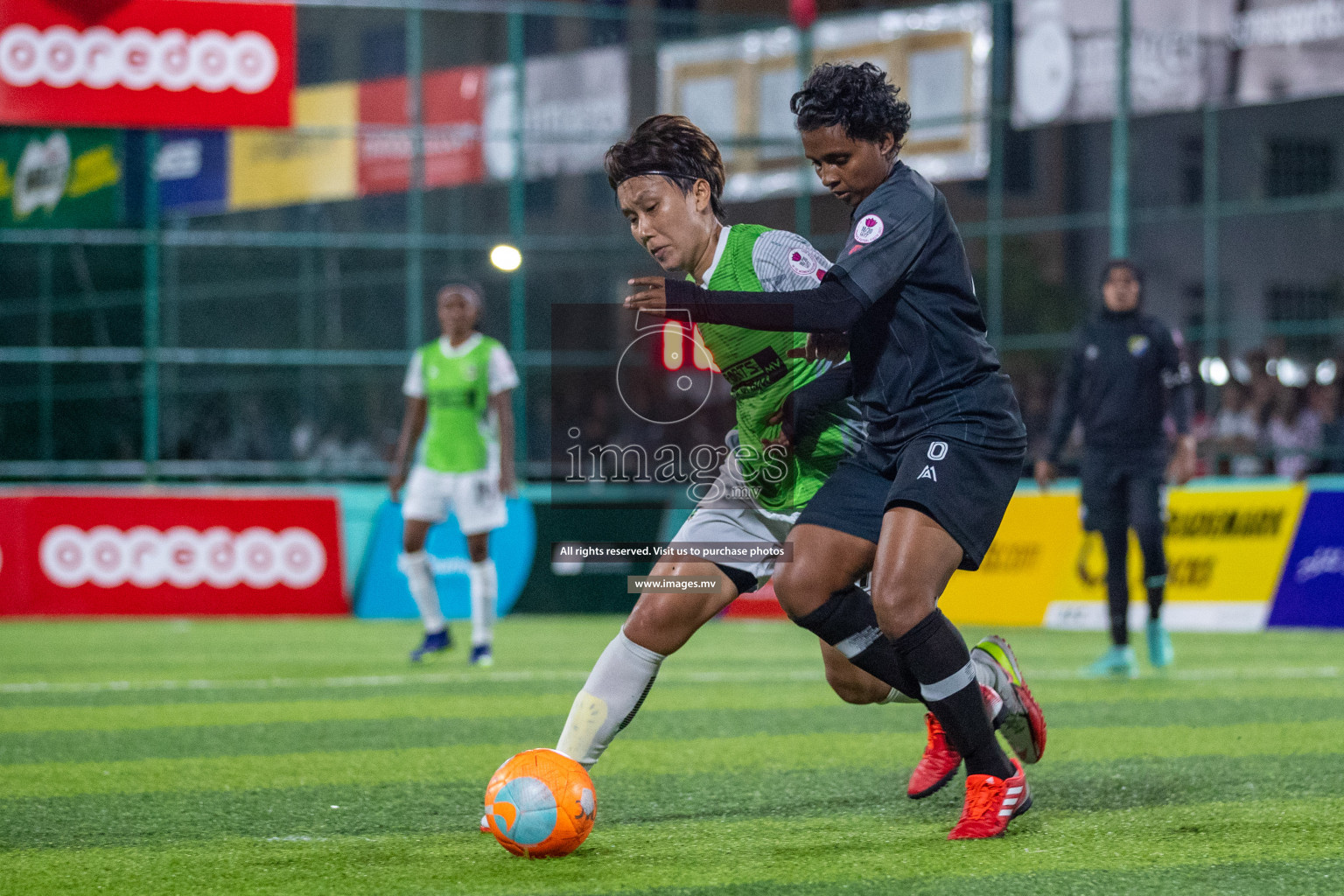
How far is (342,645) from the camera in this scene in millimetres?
11086

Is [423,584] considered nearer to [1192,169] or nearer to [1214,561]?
[1214,561]

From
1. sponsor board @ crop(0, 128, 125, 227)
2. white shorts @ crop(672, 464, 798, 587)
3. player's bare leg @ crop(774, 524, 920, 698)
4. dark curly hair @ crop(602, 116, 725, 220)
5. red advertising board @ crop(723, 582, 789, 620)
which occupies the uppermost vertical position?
sponsor board @ crop(0, 128, 125, 227)

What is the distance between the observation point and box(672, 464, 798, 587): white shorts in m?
4.35

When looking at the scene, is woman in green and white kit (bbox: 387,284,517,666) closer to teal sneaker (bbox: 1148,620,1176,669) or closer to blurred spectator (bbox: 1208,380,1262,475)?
teal sneaker (bbox: 1148,620,1176,669)

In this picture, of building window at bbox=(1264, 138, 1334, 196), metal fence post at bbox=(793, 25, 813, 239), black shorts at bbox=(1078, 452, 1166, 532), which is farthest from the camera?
building window at bbox=(1264, 138, 1334, 196)

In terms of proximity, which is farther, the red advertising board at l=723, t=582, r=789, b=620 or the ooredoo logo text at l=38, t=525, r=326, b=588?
the red advertising board at l=723, t=582, r=789, b=620

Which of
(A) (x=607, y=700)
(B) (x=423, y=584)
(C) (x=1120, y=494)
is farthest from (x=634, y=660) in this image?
(B) (x=423, y=584)

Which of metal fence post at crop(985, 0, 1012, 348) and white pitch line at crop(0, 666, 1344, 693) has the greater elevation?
metal fence post at crop(985, 0, 1012, 348)

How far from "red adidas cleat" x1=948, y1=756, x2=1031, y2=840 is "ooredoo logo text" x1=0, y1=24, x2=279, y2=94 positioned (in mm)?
12214

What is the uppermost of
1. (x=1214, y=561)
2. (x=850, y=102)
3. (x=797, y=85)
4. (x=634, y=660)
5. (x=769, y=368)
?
(x=797, y=85)

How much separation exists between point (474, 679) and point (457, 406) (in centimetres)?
183

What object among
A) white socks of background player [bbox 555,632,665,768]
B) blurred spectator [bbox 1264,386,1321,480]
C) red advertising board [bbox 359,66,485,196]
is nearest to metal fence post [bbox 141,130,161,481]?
red advertising board [bbox 359,66,485,196]

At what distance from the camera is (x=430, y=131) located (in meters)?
17.2

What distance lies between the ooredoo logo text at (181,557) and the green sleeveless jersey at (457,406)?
4.29 metres
